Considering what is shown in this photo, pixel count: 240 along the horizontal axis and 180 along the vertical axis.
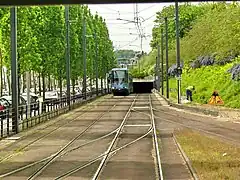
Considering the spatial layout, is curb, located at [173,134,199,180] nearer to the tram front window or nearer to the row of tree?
the row of tree

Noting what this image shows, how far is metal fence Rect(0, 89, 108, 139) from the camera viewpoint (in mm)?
25678

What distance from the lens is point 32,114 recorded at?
35.3 m

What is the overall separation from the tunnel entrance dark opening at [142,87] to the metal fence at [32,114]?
221 feet

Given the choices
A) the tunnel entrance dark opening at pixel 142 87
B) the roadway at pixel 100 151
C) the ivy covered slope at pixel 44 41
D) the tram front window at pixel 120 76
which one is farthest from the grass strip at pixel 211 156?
the tunnel entrance dark opening at pixel 142 87

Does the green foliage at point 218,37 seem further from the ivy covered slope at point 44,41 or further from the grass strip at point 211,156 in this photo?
the ivy covered slope at point 44,41

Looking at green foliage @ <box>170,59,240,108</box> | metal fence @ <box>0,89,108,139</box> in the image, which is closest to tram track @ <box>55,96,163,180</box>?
metal fence @ <box>0,89,108,139</box>

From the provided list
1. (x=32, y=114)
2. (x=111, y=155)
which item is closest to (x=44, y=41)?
(x=32, y=114)

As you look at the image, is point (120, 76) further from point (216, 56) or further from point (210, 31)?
point (216, 56)

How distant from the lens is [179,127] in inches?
1160

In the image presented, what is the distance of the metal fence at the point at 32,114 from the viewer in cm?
2568

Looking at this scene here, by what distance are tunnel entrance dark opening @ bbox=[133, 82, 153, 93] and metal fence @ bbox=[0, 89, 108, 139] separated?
67.4 metres

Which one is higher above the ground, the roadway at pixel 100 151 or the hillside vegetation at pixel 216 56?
the hillside vegetation at pixel 216 56

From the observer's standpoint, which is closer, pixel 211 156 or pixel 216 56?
pixel 211 156

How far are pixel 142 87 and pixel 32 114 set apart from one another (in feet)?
289
